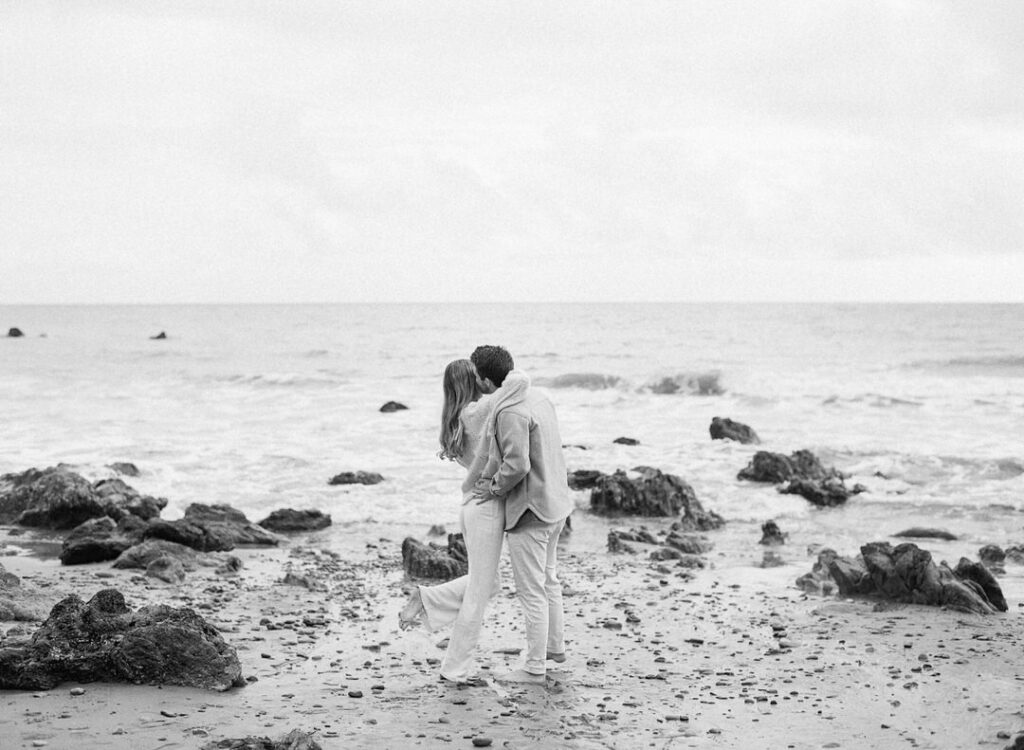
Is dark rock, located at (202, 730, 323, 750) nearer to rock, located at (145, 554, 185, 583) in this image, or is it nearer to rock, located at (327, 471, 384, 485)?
rock, located at (145, 554, 185, 583)

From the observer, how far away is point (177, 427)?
23.0 m

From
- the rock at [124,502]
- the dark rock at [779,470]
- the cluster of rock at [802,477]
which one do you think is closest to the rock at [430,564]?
the rock at [124,502]

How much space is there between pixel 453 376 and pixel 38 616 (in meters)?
3.75

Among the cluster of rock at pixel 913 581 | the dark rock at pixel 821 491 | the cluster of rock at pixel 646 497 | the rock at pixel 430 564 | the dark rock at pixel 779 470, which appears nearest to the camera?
the cluster of rock at pixel 913 581

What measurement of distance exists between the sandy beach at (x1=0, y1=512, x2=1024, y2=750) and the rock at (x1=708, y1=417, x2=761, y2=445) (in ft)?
35.6

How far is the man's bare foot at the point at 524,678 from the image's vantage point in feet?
20.4

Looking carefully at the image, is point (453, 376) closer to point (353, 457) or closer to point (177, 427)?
point (353, 457)

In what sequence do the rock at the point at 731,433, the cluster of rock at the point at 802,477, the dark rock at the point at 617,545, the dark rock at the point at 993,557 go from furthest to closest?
the rock at the point at 731,433 < the cluster of rock at the point at 802,477 < the dark rock at the point at 617,545 < the dark rock at the point at 993,557

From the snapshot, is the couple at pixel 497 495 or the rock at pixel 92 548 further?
the rock at pixel 92 548

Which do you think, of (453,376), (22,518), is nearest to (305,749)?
(453,376)

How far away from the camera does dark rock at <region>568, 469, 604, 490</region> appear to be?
50.9ft

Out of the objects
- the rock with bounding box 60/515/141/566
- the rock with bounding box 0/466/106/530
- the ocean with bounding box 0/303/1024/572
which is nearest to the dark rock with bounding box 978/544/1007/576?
the ocean with bounding box 0/303/1024/572

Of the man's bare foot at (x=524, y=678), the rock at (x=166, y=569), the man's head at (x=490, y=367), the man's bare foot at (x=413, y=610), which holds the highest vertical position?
the man's head at (x=490, y=367)

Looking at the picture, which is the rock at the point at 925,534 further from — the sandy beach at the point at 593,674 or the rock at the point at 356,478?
the rock at the point at 356,478
